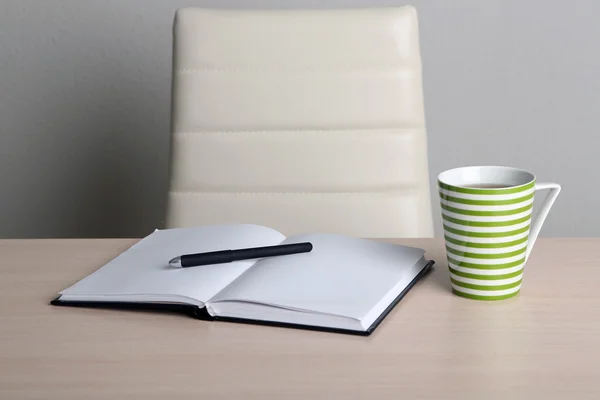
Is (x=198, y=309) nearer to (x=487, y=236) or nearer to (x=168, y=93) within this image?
(x=487, y=236)

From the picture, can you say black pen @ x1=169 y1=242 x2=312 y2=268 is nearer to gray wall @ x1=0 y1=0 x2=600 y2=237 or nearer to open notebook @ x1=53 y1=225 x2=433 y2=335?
open notebook @ x1=53 y1=225 x2=433 y2=335

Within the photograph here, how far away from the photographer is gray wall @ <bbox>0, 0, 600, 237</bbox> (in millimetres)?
2092

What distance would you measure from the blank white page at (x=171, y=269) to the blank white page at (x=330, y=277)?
25 millimetres

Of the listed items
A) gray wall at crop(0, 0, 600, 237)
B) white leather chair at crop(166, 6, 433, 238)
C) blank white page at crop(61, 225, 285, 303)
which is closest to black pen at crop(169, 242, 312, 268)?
blank white page at crop(61, 225, 285, 303)

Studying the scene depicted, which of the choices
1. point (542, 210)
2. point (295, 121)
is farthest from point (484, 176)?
point (295, 121)

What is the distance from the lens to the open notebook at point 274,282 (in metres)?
Answer: 0.78

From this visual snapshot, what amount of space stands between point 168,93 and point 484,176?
4.46 feet

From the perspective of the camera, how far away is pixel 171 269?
2.92 feet

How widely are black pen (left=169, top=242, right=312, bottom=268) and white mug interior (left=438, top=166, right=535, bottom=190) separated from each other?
18 centimetres

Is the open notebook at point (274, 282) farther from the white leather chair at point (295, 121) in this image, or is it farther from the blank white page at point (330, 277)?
the white leather chair at point (295, 121)

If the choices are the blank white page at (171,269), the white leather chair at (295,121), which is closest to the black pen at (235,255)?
the blank white page at (171,269)

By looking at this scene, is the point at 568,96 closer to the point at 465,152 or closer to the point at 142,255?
the point at 465,152

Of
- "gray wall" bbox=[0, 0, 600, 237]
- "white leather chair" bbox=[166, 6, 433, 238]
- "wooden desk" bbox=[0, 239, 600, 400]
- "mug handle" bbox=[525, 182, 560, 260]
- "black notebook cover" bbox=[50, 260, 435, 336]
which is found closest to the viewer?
"wooden desk" bbox=[0, 239, 600, 400]

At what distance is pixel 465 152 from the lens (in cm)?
216
